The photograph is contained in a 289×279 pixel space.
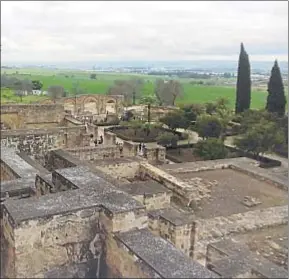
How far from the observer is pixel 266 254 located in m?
6.43

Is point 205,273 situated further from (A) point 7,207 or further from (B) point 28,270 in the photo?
(A) point 7,207

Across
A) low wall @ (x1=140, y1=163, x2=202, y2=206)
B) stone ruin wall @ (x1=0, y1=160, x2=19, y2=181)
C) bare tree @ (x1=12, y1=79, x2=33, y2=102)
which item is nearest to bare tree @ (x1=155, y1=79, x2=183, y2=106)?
bare tree @ (x1=12, y1=79, x2=33, y2=102)

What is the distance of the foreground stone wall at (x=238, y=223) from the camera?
700 cm

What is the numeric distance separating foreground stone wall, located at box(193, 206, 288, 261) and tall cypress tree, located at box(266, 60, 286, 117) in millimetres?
15172

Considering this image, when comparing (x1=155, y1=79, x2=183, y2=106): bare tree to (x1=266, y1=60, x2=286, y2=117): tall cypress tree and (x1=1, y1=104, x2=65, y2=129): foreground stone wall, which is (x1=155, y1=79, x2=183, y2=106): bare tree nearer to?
(x1=266, y1=60, x2=286, y2=117): tall cypress tree

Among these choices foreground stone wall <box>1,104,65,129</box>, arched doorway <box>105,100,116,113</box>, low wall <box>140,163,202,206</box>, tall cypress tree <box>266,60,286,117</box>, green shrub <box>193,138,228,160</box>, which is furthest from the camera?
arched doorway <box>105,100,116,113</box>

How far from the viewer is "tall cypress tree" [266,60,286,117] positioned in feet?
73.8

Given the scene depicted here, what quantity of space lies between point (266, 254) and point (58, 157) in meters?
4.50

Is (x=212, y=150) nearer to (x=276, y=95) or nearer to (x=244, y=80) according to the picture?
(x=276, y=95)

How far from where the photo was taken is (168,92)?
33.9m

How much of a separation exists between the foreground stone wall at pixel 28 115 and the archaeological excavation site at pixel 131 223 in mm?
4582

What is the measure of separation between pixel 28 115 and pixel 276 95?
530 inches

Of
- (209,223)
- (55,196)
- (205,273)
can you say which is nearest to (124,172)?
(209,223)

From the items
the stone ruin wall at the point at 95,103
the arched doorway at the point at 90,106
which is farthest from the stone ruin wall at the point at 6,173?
the arched doorway at the point at 90,106
